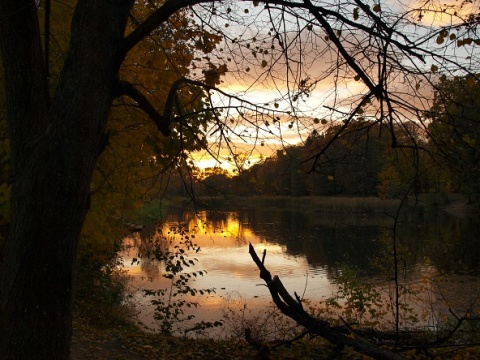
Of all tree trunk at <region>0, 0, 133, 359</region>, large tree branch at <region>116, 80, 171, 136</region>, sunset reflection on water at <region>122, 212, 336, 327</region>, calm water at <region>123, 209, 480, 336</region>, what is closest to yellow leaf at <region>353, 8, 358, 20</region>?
large tree branch at <region>116, 80, 171, 136</region>

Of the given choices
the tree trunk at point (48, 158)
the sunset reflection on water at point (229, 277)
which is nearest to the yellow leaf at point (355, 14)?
the tree trunk at point (48, 158)

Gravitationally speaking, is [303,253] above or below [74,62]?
below

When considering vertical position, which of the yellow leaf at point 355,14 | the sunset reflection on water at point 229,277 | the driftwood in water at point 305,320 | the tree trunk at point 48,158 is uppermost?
the yellow leaf at point 355,14

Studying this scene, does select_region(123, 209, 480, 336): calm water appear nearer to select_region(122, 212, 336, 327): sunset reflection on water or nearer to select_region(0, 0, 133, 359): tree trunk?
select_region(122, 212, 336, 327): sunset reflection on water

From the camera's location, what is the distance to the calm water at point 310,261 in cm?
1283

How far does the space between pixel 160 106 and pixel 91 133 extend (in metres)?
2.74

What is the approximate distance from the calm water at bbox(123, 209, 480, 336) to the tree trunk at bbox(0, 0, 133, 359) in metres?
4.30

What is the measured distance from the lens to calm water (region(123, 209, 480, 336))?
1283cm

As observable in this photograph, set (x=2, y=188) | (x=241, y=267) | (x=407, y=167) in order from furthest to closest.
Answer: (x=241, y=267) → (x=2, y=188) → (x=407, y=167)

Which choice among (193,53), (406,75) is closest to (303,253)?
(193,53)

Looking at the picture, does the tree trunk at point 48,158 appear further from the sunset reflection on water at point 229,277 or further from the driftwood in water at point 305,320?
the sunset reflection on water at point 229,277

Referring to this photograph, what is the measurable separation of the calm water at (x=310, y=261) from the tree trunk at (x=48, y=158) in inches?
169

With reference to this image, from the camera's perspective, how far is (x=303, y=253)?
22000 millimetres

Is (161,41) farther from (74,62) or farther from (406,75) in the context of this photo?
(406,75)
